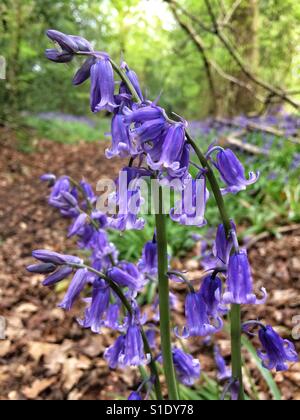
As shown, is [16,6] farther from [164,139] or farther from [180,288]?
[164,139]

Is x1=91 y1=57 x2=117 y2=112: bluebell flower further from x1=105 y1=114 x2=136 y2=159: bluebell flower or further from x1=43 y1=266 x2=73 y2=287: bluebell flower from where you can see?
x1=43 y1=266 x2=73 y2=287: bluebell flower

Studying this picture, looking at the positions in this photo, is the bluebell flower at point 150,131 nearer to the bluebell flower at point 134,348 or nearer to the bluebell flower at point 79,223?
the bluebell flower at point 134,348

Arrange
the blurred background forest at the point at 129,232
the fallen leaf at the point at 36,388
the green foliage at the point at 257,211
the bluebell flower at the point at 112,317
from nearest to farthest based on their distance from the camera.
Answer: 1. the bluebell flower at the point at 112,317
2. the fallen leaf at the point at 36,388
3. the blurred background forest at the point at 129,232
4. the green foliage at the point at 257,211

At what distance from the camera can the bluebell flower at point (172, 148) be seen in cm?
97

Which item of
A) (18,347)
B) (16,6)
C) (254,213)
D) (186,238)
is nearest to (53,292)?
(18,347)

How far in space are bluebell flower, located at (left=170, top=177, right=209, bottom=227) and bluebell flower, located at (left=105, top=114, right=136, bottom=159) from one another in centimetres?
18

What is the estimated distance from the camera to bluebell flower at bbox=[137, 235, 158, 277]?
4.47 feet

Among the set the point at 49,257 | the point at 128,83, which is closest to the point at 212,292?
the point at 49,257

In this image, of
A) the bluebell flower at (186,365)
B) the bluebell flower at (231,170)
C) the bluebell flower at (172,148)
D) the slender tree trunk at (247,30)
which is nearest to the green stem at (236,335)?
the bluebell flower at (186,365)

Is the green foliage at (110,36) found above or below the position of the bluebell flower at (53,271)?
above

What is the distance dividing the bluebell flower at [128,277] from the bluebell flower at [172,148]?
43 cm

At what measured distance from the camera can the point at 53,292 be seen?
3492mm

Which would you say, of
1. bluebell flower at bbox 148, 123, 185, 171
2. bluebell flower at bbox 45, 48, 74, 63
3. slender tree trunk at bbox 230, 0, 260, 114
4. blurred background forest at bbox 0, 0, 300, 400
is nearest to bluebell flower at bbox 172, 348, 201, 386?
blurred background forest at bbox 0, 0, 300, 400

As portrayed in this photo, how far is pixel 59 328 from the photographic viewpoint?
9.79ft
